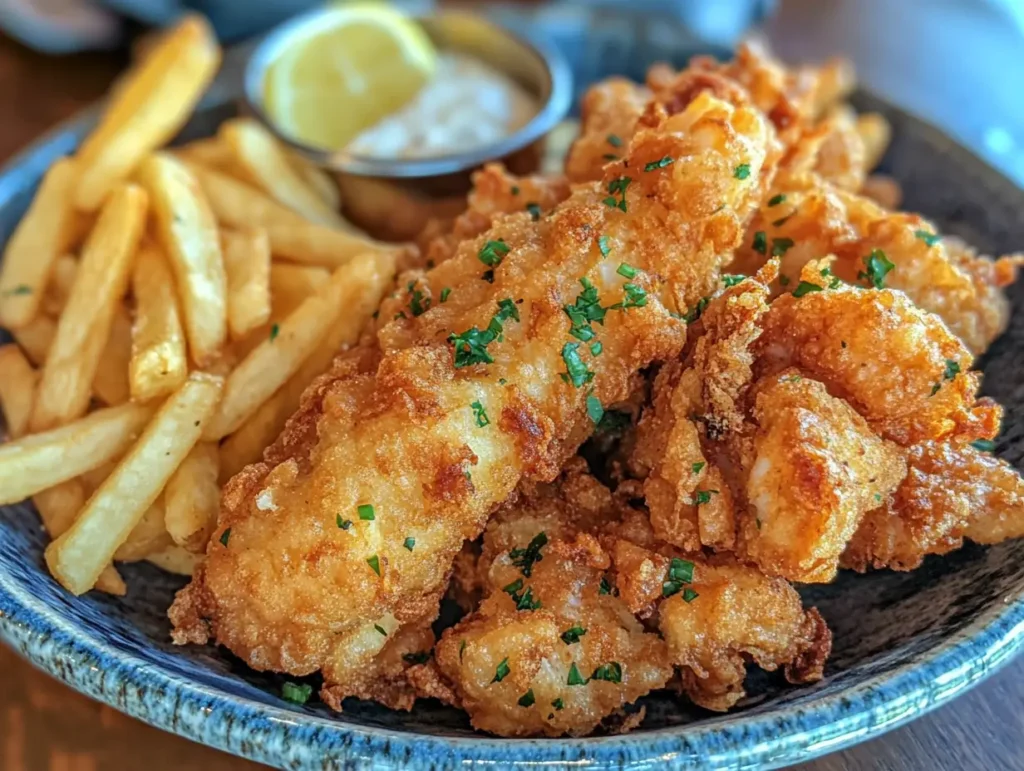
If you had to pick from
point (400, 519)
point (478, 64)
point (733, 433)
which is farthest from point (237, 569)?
point (478, 64)

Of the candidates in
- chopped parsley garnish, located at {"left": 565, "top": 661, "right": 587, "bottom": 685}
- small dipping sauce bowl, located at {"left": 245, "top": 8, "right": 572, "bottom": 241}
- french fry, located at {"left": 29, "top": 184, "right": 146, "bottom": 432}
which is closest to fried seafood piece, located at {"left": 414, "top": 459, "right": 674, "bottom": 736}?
chopped parsley garnish, located at {"left": 565, "top": 661, "right": 587, "bottom": 685}

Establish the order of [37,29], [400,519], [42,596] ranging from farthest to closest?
[37,29], [42,596], [400,519]

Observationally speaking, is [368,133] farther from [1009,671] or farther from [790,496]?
[1009,671]

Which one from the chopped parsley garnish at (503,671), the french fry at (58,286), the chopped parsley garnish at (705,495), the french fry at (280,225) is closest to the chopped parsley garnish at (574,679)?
the chopped parsley garnish at (503,671)

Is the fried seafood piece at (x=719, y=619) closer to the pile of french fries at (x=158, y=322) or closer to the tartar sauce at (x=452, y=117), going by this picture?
the pile of french fries at (x=158, y=322)

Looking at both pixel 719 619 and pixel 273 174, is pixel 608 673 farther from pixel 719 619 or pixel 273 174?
pixel 273 174

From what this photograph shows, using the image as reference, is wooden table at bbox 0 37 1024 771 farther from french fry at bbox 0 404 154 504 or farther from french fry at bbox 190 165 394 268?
french fry at bbox 190 165 394 268

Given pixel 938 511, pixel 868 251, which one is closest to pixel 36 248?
pixel 868 251
